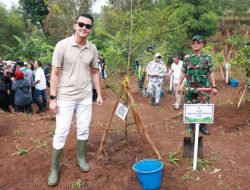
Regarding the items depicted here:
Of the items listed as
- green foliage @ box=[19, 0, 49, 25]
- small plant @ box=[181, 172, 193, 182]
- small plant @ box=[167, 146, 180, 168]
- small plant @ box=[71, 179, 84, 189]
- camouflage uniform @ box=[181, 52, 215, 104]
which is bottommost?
small plant @ box=[71, 179, 84, 189]

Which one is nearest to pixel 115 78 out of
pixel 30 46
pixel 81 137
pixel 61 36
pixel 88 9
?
pixel 81 137

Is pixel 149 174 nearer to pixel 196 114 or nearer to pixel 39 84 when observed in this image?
pixel 196 114

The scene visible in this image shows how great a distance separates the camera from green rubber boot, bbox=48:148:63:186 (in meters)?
4.49

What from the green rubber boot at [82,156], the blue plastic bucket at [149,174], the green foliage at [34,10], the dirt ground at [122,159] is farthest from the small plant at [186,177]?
the green foliage at [34,10]

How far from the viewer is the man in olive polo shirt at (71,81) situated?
4266 mm

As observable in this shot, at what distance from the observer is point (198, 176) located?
4.70 metres

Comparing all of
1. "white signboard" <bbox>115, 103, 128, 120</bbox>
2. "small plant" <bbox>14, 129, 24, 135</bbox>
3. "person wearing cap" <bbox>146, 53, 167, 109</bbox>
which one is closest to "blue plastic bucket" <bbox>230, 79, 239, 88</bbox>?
"person wearing cap" <bbox>146, 53, 167, 109</bbox>

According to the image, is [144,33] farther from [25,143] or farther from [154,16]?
[25,143]

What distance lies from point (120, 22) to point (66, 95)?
2175 millimetres

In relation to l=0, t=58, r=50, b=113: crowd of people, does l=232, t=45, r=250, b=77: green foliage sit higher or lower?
higher

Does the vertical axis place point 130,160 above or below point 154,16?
below

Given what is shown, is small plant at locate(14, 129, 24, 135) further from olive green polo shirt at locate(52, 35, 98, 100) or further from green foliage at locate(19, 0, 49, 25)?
green foliage at locate(19, 0, 49, 25)

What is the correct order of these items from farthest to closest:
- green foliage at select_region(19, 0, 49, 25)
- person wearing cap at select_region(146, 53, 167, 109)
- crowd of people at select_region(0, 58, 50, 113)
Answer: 1. green foliage at select_region(19, 0, 49, 25)
2. person wearing cap at select_region(146, 53, 167, 109)
3. crowd of people at select_region(0, 58, 50, 113)

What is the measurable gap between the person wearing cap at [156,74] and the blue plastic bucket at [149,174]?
6.78 meters
